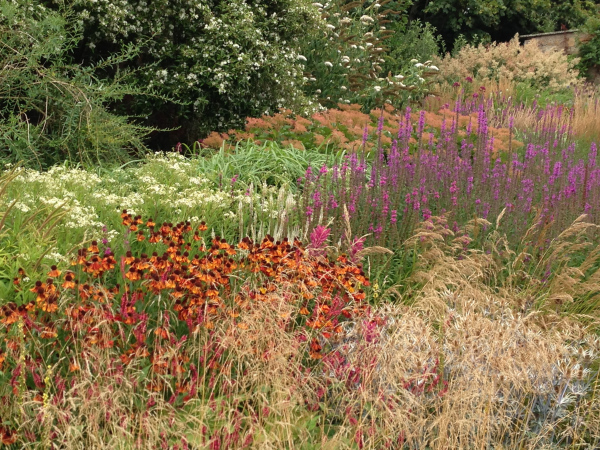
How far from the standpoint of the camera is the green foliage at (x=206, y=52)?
8.46 meters

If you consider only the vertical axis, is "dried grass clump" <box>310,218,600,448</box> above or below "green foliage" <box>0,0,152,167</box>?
below

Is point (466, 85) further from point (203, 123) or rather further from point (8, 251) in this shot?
point (8, 251)

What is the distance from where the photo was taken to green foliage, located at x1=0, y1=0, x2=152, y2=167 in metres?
6.71

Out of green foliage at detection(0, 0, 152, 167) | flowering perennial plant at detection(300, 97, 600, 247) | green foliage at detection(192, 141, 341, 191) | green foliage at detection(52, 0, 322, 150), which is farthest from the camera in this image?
green foliage at detection(52, 0, 322, 150)

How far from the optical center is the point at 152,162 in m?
5.84

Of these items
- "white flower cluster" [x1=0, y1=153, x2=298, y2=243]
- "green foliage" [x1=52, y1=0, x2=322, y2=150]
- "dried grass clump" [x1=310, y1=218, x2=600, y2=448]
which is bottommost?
"dried grass clump" [x1=310, y1=218, x2=600, y2=448]

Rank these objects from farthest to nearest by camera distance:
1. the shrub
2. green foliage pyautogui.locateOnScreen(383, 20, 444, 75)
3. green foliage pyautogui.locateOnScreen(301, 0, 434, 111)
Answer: the shrub → green foliage pyautogui.locateOnScreen(383, 20, 444, 75) → green foliage pyautogui.locateOnScreen(301, 0, 434, 111)

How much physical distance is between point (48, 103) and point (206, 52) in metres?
2.23

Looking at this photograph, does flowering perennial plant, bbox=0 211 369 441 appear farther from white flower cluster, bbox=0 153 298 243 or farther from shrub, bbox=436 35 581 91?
shrub, bbox=436 35 581 91

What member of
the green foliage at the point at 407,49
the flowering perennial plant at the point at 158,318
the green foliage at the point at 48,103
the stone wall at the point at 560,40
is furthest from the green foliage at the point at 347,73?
the stone wall at the point at 560,40

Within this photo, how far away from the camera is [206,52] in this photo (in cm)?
865

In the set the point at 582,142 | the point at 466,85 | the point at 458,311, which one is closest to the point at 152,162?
the point at 458,311

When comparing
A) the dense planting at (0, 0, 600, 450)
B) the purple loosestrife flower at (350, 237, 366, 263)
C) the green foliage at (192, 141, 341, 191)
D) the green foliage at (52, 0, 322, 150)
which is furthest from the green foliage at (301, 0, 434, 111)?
the purple loosestrife flower at (350, 237, 366, 263)

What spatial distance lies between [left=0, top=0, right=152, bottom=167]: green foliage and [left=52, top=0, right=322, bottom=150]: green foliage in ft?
2.95
